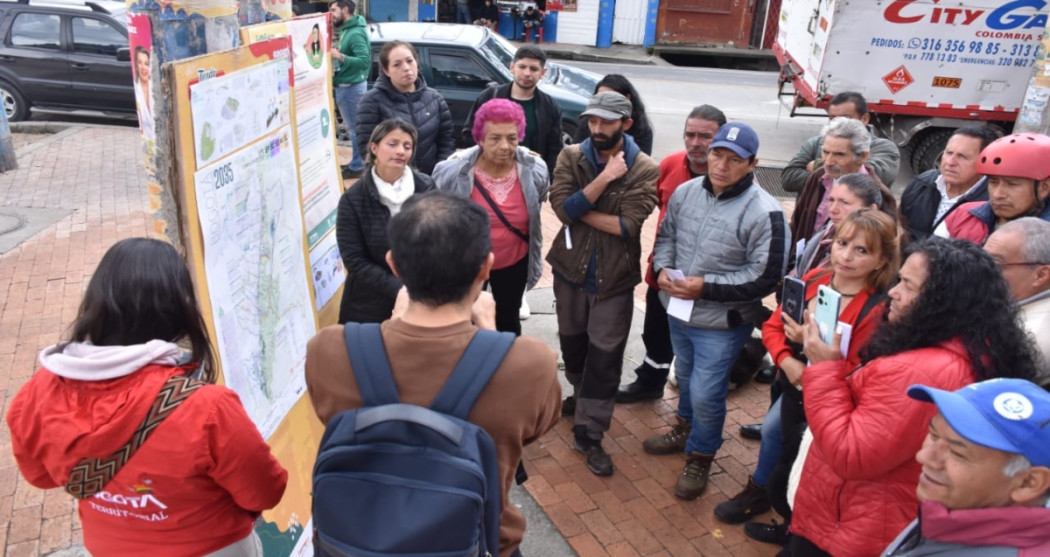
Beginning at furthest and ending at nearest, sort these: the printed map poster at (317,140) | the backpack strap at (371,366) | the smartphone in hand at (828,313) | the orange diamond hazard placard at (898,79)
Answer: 1. the orange diamond hazard placard at (898,79)
2. the printed map poster at (317,140)
3. the smartphone in hand at (828,313)
4. the backpack strap at (371,366)

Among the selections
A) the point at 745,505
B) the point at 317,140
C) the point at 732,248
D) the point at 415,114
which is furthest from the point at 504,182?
the point at 745,505

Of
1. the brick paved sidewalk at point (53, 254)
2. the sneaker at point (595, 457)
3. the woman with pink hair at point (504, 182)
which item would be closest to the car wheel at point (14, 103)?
the brick paved sidewalk at point (53, 254)

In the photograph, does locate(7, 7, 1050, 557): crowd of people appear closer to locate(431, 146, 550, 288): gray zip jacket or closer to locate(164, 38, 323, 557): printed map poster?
locate(431, 146, 550, 288): gray zip jacket

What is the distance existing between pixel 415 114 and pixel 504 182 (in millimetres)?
1752

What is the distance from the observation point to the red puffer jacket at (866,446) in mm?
2094

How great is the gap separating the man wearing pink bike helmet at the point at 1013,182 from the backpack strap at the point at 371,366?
257 cm

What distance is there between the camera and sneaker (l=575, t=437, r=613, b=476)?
152 inches

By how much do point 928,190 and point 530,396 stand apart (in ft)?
10.3

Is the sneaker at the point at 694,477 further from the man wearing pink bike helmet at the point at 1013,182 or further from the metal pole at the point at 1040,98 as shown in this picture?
the metal pole at the point at 1040,98

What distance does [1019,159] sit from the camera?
10.3 ft

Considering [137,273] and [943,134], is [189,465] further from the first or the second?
[943,134]

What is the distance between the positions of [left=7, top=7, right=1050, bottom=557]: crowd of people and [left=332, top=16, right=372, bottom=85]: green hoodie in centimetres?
503

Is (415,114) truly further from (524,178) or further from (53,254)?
(53,254)

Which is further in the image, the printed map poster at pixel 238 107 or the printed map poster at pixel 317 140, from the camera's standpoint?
the printed map poster at pixel 317 140
